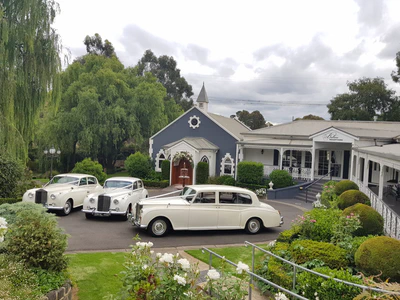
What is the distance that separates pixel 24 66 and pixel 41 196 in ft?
17.2

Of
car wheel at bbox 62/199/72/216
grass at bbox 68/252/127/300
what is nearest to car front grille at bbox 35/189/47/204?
car wheel at bbox 62/199/72/216

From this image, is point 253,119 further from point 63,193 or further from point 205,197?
point 205,197

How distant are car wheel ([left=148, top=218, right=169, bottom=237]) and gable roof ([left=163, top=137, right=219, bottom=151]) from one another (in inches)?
555

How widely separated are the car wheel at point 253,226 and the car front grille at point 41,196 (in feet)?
26.6

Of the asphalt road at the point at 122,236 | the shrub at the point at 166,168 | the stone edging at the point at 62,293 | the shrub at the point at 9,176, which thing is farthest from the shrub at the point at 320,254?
the shrub at the point at 166,168

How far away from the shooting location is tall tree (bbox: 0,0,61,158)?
11953 mm

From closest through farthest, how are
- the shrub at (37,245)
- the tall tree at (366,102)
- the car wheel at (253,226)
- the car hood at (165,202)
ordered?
the shrub at (37,245) < the car hood at (165,202) < the car wheel at (253,226) < the tall tree at (366,102)

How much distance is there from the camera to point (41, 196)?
1320 cm

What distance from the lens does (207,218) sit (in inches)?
434

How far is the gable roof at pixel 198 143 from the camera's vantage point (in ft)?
81.5

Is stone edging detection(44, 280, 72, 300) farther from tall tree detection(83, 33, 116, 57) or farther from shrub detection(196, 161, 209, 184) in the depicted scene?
tall tree detection(83, 33, 116, 57)

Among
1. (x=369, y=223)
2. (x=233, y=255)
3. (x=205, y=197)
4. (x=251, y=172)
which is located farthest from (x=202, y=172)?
(x=369, y=223)

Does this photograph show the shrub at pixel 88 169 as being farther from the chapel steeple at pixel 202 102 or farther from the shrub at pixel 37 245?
the shrub at pixel 37 245

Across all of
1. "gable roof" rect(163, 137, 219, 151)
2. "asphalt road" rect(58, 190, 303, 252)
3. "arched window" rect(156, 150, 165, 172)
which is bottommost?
"asphalt road" rect(58, 190, 303, 252)
